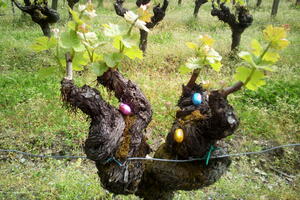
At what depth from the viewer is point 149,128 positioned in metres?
5.36

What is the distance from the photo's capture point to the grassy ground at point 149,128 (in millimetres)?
4098

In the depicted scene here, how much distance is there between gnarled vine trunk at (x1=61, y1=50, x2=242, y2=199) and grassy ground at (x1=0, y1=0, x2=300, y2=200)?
15.2 inches

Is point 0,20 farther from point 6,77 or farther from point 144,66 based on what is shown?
point 144,66

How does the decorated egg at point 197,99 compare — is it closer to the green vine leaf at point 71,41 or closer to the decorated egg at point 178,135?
→ the decorated egg at point 178,135

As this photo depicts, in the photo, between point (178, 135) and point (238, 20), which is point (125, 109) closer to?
point (178, 135)

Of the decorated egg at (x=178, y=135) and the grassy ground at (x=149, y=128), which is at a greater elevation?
the decorated egg at (x=178, y=135)

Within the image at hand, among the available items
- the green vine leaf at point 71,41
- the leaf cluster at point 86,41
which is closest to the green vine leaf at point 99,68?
the leaf cluster at point 86,41

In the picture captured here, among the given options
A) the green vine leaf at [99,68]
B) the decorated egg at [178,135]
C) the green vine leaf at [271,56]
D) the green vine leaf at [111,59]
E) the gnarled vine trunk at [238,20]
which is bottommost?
the gnarled vine trunk at [238,20]

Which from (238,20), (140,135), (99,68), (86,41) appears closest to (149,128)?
(140,135)

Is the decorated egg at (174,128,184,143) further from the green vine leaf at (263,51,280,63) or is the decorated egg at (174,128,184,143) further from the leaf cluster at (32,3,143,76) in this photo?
the green vine leaf at (263,51,280,63)

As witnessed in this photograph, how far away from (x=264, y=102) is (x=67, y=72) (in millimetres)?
5385

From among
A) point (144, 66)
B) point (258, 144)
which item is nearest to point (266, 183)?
point (258, 144)

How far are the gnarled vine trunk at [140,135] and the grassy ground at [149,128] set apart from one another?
0.39 meters

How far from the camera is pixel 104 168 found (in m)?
1.98
